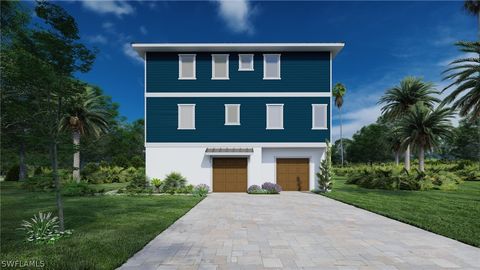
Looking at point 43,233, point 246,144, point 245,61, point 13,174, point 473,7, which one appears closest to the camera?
Result: point 43,233

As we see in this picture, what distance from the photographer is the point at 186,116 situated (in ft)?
66.0

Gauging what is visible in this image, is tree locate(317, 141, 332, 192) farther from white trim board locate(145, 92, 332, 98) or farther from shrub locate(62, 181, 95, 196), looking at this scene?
shrub locate(62, 181, 95, 196)

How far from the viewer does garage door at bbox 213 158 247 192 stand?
20.3 metres

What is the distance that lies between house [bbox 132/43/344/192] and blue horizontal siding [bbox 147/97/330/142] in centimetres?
7

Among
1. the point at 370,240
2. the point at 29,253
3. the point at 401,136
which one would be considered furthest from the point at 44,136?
the point at 401,136

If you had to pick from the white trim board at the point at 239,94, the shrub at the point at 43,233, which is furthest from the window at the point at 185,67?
the shrub at the point at 43,233

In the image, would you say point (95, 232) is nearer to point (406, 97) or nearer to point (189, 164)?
point (189, 164)

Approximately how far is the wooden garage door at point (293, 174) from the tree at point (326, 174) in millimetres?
1199

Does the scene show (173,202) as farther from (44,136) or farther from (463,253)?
(463,253)

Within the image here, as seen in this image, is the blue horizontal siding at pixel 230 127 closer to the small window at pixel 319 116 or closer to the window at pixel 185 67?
the small window at pixel 319 116

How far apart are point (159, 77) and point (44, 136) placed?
13067mm

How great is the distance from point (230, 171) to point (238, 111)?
4.29 m

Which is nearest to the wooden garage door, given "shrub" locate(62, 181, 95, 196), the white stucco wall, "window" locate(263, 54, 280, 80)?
the white stucco wall

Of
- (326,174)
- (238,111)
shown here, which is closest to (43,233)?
(238,111)
